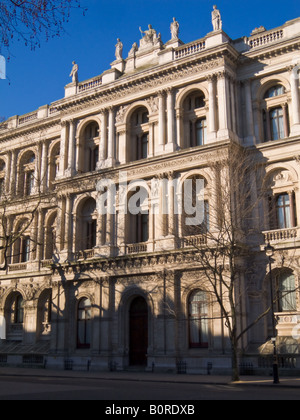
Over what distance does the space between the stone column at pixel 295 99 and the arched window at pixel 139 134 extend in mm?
11089

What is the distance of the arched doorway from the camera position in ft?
115

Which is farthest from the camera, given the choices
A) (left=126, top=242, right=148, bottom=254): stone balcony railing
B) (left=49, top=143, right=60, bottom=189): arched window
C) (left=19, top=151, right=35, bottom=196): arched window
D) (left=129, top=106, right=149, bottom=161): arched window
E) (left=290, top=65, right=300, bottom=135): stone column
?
(left=19, top=151, right=35, bottom=196): arched window

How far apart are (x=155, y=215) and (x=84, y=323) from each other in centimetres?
979

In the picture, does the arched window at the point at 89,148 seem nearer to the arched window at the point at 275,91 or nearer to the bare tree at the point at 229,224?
the bare tree at the point at 229,224

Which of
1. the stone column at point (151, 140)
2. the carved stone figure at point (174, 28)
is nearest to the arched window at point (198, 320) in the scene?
the stone column at point (151, 140)

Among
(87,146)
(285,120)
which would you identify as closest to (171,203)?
(285,120)

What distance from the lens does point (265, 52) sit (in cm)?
3497

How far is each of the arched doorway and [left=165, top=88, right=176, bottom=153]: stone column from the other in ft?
35.3

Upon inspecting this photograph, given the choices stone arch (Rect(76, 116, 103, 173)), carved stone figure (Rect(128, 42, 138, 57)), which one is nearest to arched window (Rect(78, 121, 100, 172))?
stone arch (Rect(76, 116, 103, 173))

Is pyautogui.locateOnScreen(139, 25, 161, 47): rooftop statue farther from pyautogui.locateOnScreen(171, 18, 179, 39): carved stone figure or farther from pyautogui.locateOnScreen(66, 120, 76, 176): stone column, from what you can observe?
pyautogui.locateOnScreen(66, 120, 76, 176): stone column

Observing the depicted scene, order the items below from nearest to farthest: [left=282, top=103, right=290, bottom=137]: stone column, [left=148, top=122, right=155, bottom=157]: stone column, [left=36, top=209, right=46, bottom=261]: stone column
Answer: [left=282, top=103, right=290, bottom=137]: stone column, [left=148, top=122, right=155, bottom=157]: stone column, [left=36, top=209, right=46, bottom=261]: stone column
